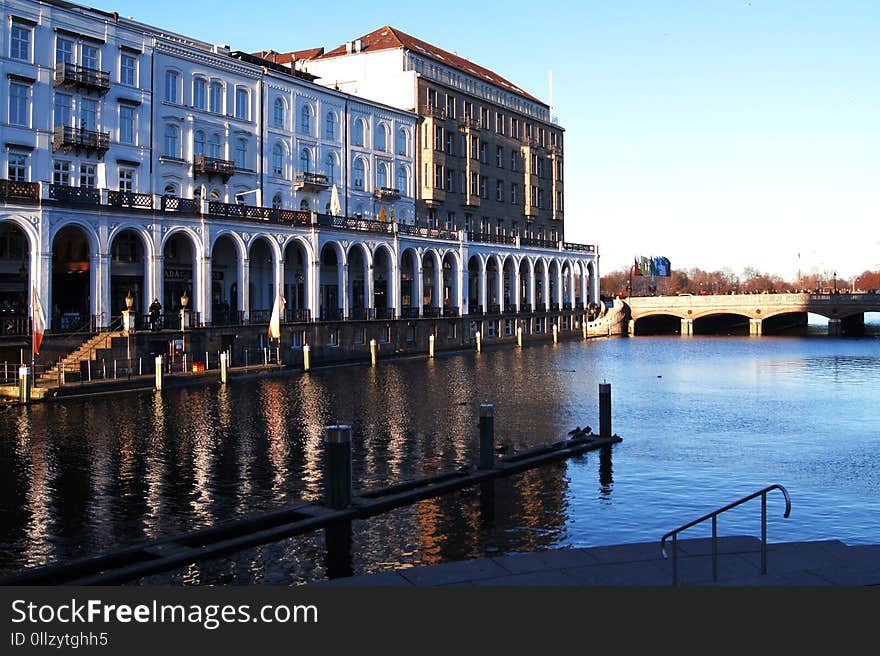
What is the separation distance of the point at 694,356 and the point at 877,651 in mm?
70397

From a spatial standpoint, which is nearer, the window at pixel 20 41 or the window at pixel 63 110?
the window at pixel 20 41

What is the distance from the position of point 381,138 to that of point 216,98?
21.9 metres

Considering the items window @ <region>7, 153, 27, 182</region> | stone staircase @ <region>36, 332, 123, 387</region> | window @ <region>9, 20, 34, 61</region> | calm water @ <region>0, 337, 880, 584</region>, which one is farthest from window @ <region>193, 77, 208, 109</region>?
calm water @ <region>0, 337, 880, 584</region>

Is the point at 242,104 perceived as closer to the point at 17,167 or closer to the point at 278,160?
the point at 278,160

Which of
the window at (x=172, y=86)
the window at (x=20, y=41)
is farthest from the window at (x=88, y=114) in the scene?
the window at (x=172, y=86)

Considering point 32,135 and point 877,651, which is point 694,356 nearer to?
point 32,135

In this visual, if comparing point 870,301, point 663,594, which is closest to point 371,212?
point 870,301

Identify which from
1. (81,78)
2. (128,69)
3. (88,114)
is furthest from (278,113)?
(81,78)

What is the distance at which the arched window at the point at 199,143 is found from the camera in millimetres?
63500

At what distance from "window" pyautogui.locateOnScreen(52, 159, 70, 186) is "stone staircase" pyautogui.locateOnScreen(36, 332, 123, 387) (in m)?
12.0

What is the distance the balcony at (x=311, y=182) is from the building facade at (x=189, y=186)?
118 millimetres

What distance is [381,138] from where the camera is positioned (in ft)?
277

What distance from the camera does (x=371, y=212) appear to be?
8362 centimetres

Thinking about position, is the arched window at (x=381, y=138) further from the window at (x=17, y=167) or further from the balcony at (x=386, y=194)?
the window at (x=17, y=167)
